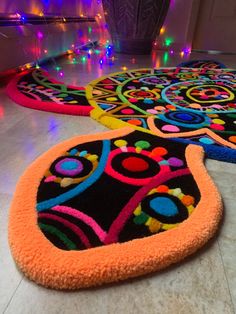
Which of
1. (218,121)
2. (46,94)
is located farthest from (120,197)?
(46,94)

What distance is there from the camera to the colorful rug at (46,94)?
1193 millimetres

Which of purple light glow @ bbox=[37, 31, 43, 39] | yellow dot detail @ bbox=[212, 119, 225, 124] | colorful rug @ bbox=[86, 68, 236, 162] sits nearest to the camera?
colorful rug @ bbox=[86, 68, 236, 162]

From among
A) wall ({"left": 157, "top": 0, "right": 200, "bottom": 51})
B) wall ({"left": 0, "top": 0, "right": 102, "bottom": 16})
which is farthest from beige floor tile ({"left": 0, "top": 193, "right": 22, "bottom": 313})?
wall ({"left": 157, "top": 0, "right": 200, "bottom": 51})

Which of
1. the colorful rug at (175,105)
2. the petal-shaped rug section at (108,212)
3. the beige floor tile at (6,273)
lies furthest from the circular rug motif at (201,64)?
the beige floor tile at (6,273)

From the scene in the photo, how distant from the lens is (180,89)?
5.00 ft

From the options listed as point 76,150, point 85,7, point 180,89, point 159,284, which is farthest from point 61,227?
point 85,7

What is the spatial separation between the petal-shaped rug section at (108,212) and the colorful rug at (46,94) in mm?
382

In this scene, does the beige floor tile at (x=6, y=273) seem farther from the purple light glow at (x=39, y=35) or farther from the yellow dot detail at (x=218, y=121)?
the purple light glow at (x=39, y=35)

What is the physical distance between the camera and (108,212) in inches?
23.5

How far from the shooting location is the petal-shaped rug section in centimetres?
48

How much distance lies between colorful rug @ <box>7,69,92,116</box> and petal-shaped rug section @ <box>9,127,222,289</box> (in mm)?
382

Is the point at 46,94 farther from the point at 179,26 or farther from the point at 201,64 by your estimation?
the point at 179,26

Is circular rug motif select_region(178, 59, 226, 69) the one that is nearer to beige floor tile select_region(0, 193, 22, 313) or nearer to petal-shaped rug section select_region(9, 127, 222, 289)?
petal-shaped rug section select_region(9, 127, 222, 289)

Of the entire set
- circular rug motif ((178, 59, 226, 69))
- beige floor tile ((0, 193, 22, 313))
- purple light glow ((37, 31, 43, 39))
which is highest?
purple light glow ((37, 31, 43, 39))
